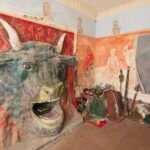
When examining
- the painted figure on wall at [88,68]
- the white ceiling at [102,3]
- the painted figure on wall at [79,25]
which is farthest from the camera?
the painted figure on wall at [88,68]

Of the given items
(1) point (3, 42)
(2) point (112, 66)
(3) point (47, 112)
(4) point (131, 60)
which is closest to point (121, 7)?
(4) point (131, 60)

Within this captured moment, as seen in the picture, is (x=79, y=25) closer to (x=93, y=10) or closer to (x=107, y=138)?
(x=93, y=10)

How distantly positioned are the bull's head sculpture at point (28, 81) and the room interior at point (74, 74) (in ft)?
0.04

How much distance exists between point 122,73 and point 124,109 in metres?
0.71

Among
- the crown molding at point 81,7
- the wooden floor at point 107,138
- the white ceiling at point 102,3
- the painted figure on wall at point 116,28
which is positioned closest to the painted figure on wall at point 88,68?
the painted figure on wall at point 116,28

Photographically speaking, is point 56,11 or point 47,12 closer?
point 47,12

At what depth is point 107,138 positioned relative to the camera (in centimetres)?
201

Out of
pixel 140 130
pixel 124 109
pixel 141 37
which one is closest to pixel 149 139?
pixel 140 130

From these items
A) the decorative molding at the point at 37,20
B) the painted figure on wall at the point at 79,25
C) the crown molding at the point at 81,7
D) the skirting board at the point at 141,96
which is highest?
the crown molding at the point at 81,7

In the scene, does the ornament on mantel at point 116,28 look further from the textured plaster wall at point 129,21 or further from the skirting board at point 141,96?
the skirting board at point 141,96

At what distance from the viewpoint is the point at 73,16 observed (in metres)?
2.71

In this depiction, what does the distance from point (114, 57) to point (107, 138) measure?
5.42 feet

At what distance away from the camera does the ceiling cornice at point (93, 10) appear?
259cm

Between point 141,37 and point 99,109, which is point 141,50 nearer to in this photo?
point 141,37
